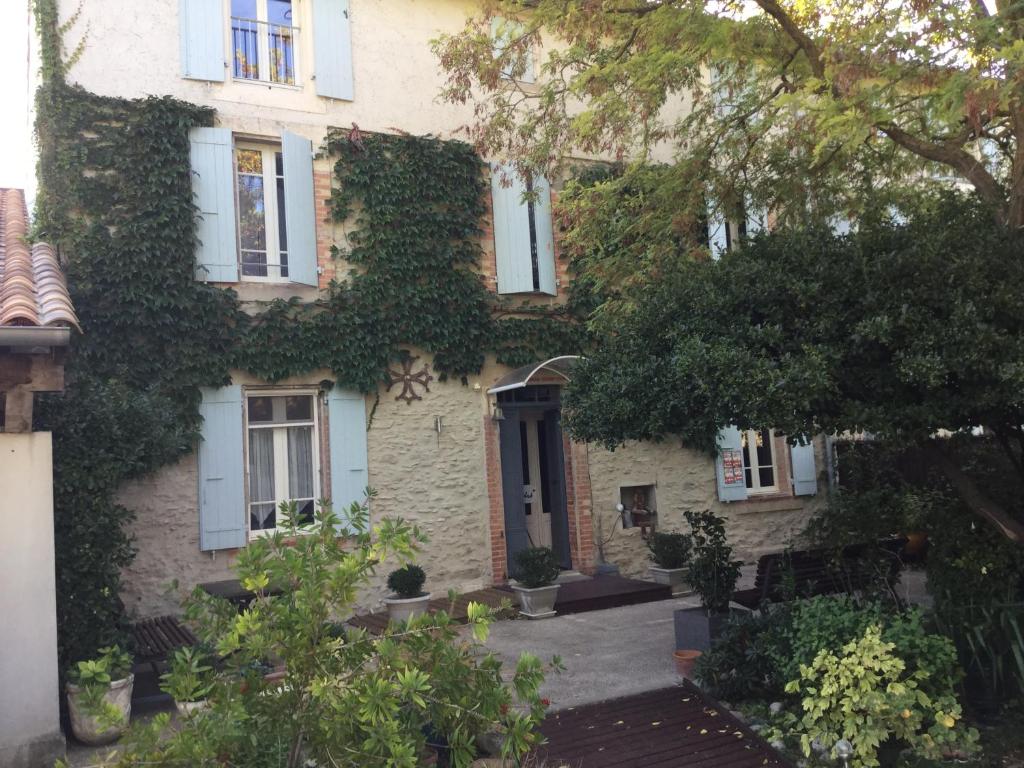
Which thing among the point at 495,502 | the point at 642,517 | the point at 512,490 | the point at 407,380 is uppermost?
the point at 407,380

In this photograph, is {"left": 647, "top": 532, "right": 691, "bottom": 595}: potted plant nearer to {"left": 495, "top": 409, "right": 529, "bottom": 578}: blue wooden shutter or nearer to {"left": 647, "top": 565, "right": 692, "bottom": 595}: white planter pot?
{"left": 647, "top": 565, "right": 692, "bottom": 595}: white planter pot

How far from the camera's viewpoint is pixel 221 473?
8.77 m

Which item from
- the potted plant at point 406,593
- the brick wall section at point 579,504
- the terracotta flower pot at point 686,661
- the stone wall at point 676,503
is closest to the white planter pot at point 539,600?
the potted plant at point 406,593

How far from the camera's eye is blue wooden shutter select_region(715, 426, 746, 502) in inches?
456

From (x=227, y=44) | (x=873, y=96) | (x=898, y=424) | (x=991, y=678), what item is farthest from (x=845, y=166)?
(x=227, y=44)

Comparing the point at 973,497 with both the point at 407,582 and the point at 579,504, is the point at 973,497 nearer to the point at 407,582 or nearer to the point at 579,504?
the point at 407,582

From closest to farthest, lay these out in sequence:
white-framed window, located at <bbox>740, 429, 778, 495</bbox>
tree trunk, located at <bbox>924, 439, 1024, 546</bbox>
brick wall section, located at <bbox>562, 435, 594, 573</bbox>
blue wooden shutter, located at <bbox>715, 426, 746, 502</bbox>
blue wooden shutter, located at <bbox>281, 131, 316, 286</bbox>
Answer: tree trunk, located at <bbox>924, 439, 1024, 546</bbox>
blue wooden shutter, located at <bbox>281, 131, 316, 286</bbox>
brick wall section, located at <bbox>562, 435, 594, 573</bbox>
blue wooden shutter, located at <bbox>715, 426, 746, 502</bbox>
white-framed window, located at <bbox>740, 429, 778, 495</bbox>

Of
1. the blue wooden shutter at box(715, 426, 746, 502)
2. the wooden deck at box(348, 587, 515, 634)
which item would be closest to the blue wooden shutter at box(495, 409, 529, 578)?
the wooden deck at box(348, 587, 515, 634)

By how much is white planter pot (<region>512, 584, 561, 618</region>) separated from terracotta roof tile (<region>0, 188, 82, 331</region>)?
5.16 m

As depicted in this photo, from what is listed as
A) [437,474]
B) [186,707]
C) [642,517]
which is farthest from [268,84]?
[186,707]

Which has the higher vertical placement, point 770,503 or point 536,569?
point 770,503

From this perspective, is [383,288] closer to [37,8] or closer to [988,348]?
[37,8]

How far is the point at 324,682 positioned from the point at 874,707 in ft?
10.2

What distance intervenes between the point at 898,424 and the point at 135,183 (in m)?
7.56
